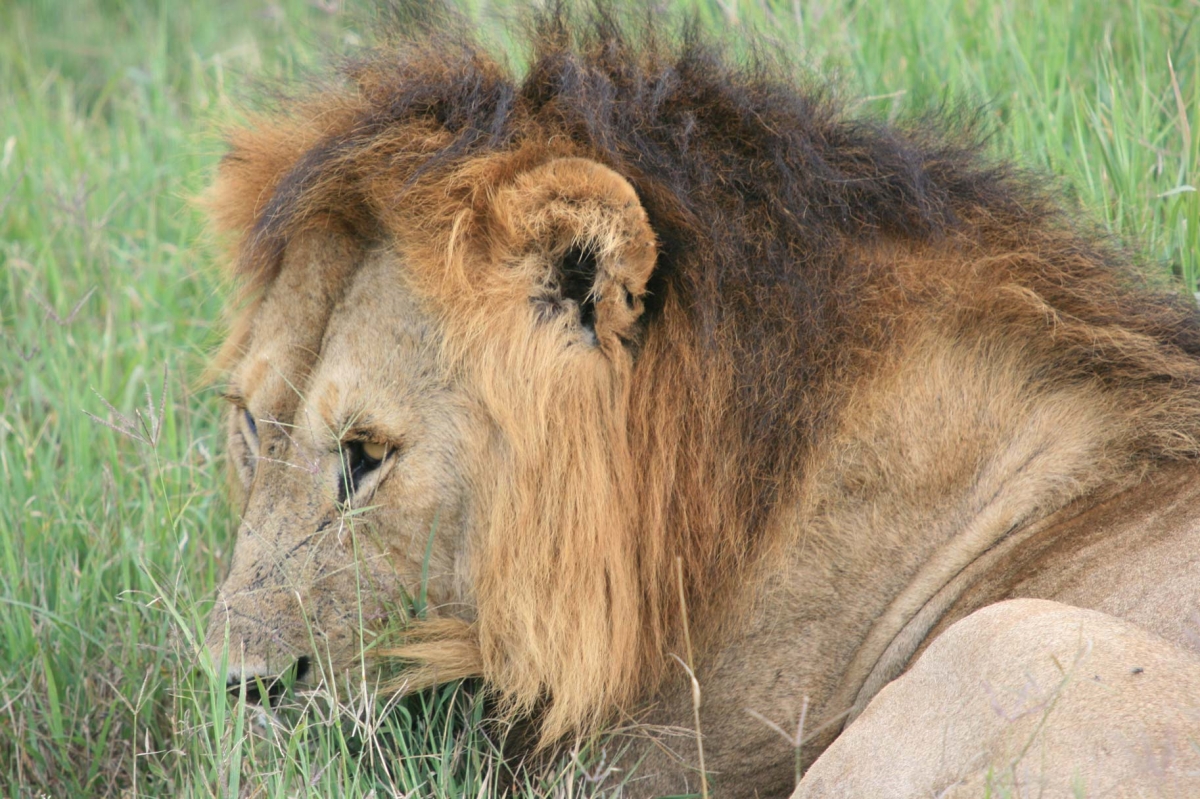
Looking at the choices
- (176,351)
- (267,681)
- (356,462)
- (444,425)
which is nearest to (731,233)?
(444,425)

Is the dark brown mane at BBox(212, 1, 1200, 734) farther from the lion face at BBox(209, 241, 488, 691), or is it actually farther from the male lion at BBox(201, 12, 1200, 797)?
the lion face at BBox(209, 241, 488, 691)

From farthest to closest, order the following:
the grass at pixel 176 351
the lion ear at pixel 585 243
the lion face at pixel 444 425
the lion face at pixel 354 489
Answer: the grass at pixel 176 351, the lion face at pixel 354 489, the lion face at pixel 444 425, the lion ear at pixel 585 243

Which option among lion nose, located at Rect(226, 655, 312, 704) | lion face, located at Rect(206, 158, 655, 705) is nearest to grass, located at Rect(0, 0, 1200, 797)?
lion nose, located at Rect(226, 655, 312, 704)

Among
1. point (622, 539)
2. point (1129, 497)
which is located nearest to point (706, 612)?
→ point (622, 539)

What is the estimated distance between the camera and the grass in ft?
10.3

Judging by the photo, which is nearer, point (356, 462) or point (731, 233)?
point (731, 233)

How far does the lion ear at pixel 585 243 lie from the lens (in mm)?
2629

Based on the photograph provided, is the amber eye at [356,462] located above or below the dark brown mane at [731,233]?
below

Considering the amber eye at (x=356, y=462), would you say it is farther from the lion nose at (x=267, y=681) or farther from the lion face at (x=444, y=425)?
the lion nose at (x=267, y=681)

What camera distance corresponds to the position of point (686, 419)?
2.82 m

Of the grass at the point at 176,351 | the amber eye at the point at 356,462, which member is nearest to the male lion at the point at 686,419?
the amber eye at the point at 356,462

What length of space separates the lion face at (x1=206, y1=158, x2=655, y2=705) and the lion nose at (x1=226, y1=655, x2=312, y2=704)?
15 mm

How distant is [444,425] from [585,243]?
1.72ft

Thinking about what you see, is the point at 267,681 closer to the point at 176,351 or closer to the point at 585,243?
the point at 585,243
